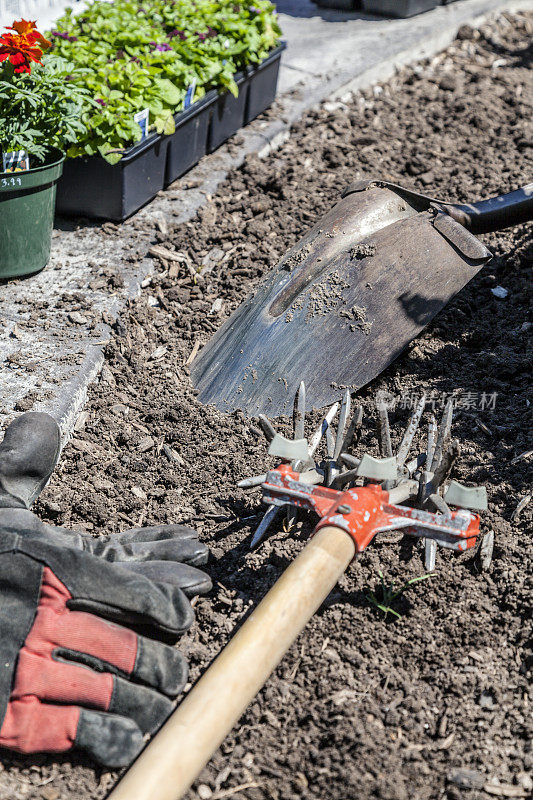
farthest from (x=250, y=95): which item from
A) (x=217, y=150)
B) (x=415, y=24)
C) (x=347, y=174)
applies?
(x=415, y=24)

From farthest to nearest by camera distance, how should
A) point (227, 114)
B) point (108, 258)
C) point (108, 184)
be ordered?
point (227, 114), point (108, 184), point (108, 258)

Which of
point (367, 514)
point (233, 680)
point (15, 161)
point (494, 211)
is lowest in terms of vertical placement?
point (233, 680)

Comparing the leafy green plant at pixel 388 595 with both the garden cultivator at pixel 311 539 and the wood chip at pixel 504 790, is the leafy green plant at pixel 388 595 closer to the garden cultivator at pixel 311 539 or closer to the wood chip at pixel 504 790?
the garden cultivator at pixel 311 539

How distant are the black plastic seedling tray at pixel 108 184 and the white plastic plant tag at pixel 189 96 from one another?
40 centimetres

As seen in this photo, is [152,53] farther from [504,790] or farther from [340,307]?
[504,790]

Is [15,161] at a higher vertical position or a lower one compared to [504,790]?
higher

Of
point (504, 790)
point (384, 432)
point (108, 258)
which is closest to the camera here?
point (504, 790)

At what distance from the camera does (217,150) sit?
4.89 metres

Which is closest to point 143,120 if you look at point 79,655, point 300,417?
point 300,417

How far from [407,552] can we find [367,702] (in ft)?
1.72

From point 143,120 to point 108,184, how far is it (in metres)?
0.39

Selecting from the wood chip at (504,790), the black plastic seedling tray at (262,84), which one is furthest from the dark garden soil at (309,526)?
the black plastic seedling tray at (262,84)

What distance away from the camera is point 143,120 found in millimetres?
3949

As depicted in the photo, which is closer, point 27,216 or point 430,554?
point 430,554
